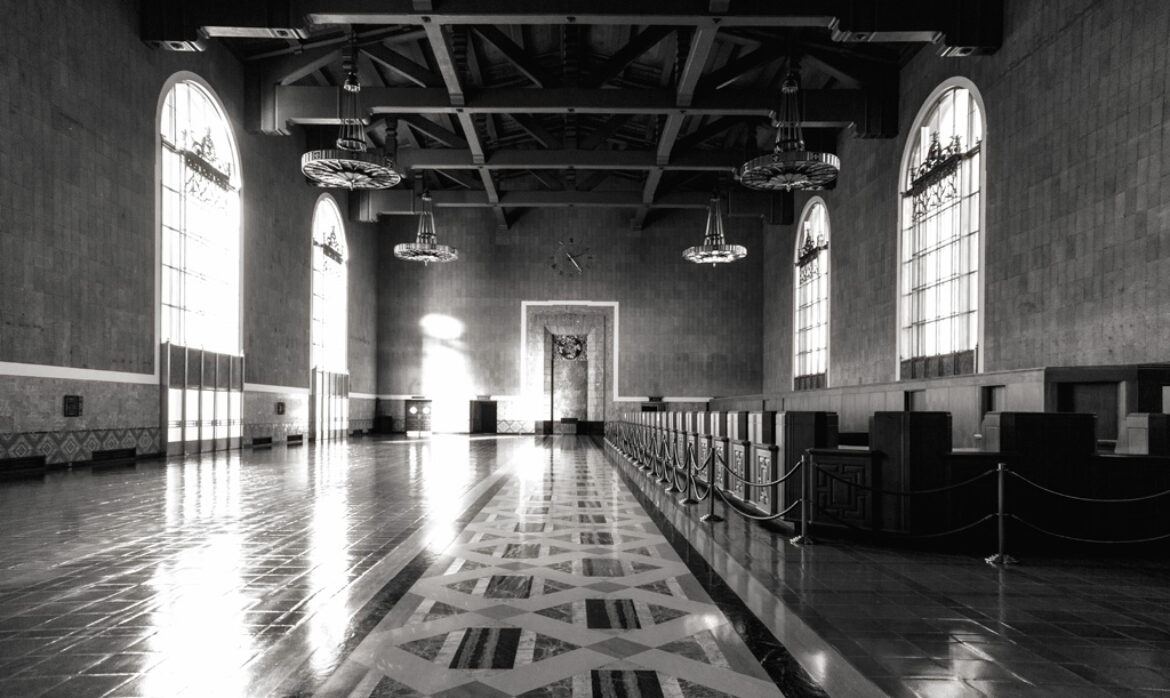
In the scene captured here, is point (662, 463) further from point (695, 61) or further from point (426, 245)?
point (426, 245)

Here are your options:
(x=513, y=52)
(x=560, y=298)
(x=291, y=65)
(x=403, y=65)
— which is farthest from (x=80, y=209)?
(x=560, y=298)

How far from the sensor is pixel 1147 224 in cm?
861

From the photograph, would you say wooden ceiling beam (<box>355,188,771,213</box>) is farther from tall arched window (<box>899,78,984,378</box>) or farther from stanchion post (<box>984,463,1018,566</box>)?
stanchion post (<box>984,463,1018,566</box>)

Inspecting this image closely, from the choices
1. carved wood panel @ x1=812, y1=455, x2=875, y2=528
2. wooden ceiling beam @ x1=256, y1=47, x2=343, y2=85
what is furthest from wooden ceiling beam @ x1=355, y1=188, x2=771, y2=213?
carved wood panel @ x1=812, y1=455, x2=875, y2=528

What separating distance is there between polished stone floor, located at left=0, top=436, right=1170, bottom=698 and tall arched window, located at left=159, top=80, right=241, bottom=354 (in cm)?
881

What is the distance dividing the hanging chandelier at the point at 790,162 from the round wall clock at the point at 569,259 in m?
14.1

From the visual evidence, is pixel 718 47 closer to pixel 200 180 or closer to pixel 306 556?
pixel 200 180

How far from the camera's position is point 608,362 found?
28.4m

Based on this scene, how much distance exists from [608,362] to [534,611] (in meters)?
24.6

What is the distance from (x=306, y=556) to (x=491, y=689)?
8.99ft

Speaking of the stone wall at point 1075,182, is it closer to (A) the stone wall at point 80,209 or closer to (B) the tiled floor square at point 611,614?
(B) the tiled floor square at point 611,614

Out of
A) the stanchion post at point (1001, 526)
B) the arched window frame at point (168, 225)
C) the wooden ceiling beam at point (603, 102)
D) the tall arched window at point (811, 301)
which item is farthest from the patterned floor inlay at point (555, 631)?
the tall arched window at point (811, 301)

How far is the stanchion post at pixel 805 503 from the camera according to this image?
5633 millimetres

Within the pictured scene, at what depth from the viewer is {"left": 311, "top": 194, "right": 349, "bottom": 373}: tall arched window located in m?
22.5
